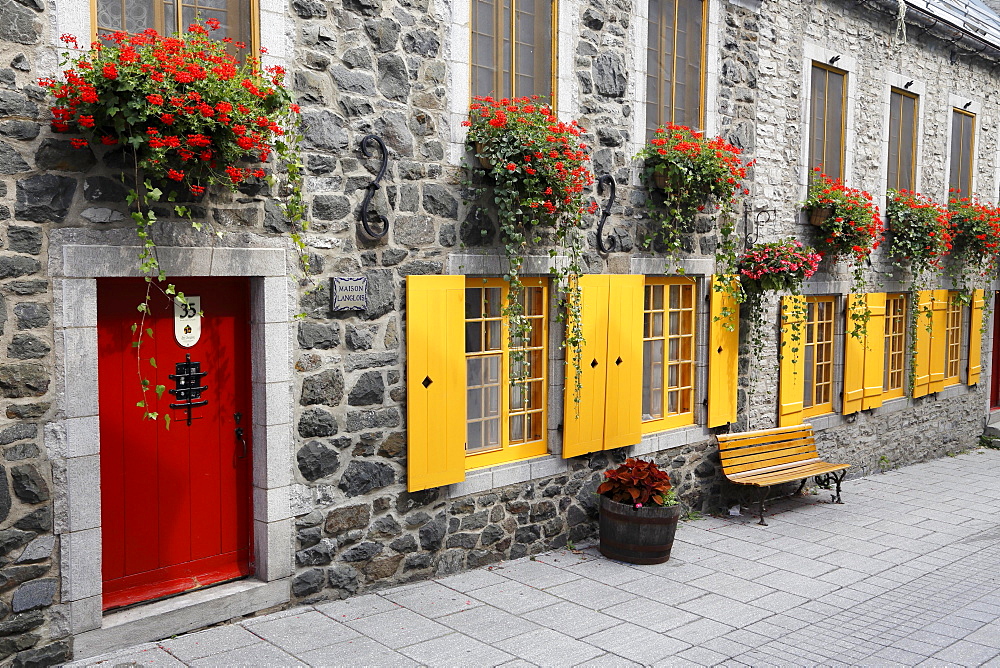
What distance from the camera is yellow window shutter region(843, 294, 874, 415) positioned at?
391 inches

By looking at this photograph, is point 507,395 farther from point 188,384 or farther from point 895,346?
point 895,346

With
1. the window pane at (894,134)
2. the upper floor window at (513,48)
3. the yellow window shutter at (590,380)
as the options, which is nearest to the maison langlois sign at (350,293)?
the upper floor window at (513,48)

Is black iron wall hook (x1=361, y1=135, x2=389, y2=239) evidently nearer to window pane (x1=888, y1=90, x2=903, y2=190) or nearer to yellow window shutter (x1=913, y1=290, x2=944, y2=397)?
window pane (x1=888, y1=90, x2=903, y2=190)

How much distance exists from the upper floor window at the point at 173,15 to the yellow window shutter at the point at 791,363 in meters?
6.13

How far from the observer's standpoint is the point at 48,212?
13.6 ft

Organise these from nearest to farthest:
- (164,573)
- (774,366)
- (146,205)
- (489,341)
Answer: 1. (146,205)
2. (164,573)
3. (489,341)
4. (774,366)

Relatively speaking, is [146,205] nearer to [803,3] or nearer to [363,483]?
[363,483]

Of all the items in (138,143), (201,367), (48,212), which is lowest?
(201,367)


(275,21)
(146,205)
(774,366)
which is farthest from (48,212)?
(774,366)

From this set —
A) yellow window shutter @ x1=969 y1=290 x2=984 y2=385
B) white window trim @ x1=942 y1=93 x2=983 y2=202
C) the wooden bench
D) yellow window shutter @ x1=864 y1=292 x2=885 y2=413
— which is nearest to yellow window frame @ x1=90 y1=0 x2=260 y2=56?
the wooden bench

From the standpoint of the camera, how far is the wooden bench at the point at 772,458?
8062mm

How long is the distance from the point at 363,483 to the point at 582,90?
11.5ft

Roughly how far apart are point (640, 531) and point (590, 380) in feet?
4.12

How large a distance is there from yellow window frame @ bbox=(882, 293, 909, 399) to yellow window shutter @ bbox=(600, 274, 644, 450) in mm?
5106
